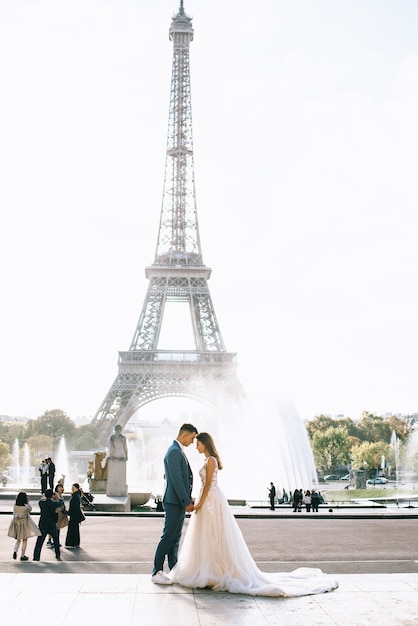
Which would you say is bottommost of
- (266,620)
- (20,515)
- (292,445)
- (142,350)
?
(266,620)

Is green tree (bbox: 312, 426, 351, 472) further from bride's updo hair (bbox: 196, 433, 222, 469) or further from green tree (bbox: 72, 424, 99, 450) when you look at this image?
bride's updo hair (bbox: 196, 433, 222, 469)

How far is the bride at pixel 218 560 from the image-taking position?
30.5 ft

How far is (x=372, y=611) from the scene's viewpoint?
8.13 meters

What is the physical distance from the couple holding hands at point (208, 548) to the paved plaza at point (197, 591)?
0.71 ft

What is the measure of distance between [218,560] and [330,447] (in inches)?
3653

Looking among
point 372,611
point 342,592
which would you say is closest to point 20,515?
point 342,592

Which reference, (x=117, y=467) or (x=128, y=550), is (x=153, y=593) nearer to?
(x=128, y=550)

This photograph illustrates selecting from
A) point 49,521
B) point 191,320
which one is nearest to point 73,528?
point 49,521

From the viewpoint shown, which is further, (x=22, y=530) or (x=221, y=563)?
(x=22, y=530)

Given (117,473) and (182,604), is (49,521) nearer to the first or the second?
(182,604)

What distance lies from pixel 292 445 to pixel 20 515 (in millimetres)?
32134

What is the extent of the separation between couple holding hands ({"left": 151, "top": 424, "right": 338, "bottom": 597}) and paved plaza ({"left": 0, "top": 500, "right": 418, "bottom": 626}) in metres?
0.22

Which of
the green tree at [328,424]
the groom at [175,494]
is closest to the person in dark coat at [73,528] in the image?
the groom at [175,494]

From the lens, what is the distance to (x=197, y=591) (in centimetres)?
927
